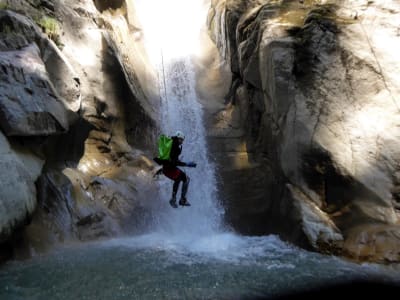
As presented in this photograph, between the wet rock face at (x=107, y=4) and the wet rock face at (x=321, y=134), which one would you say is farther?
the wet rock face at (x=107, y=4)

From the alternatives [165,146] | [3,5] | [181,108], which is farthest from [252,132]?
[3,5]

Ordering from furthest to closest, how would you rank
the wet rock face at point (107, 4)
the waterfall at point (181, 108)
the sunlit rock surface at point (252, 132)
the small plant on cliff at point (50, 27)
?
the wet rock face at point (107, 4) → the waterfall at point (181, 108) → the small plant on cliff at point (50, 27) → the sunlit rock surface at point (252, 132)

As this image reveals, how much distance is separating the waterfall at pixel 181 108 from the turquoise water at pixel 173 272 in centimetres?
232

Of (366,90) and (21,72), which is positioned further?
(366,90)

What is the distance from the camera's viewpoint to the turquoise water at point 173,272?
23.1 feet

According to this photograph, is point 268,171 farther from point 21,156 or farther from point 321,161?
point 21,156

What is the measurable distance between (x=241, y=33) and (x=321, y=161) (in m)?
7.57

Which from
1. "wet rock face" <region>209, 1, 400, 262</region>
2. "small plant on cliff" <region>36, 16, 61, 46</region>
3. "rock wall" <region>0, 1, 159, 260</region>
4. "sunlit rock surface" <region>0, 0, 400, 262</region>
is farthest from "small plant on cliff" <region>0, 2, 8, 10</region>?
"wet rock face" <region>209, 1, 400, 262</region>

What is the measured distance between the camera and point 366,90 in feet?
37.1

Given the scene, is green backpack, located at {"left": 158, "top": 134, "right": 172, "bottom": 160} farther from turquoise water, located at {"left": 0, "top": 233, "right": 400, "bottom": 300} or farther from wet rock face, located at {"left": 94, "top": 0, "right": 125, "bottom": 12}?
wet rock face, located at {"left": 94, "top": 0, "right": 125, "bottom": 12}

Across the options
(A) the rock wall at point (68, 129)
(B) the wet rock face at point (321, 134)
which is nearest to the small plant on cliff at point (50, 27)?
(A) the rock wall at point (68, 129)

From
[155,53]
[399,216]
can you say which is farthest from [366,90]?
[155,53]

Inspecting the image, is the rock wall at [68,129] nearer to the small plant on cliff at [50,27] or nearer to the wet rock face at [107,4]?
the small plant on cliff at [50,27]

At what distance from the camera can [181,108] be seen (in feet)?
58.7
